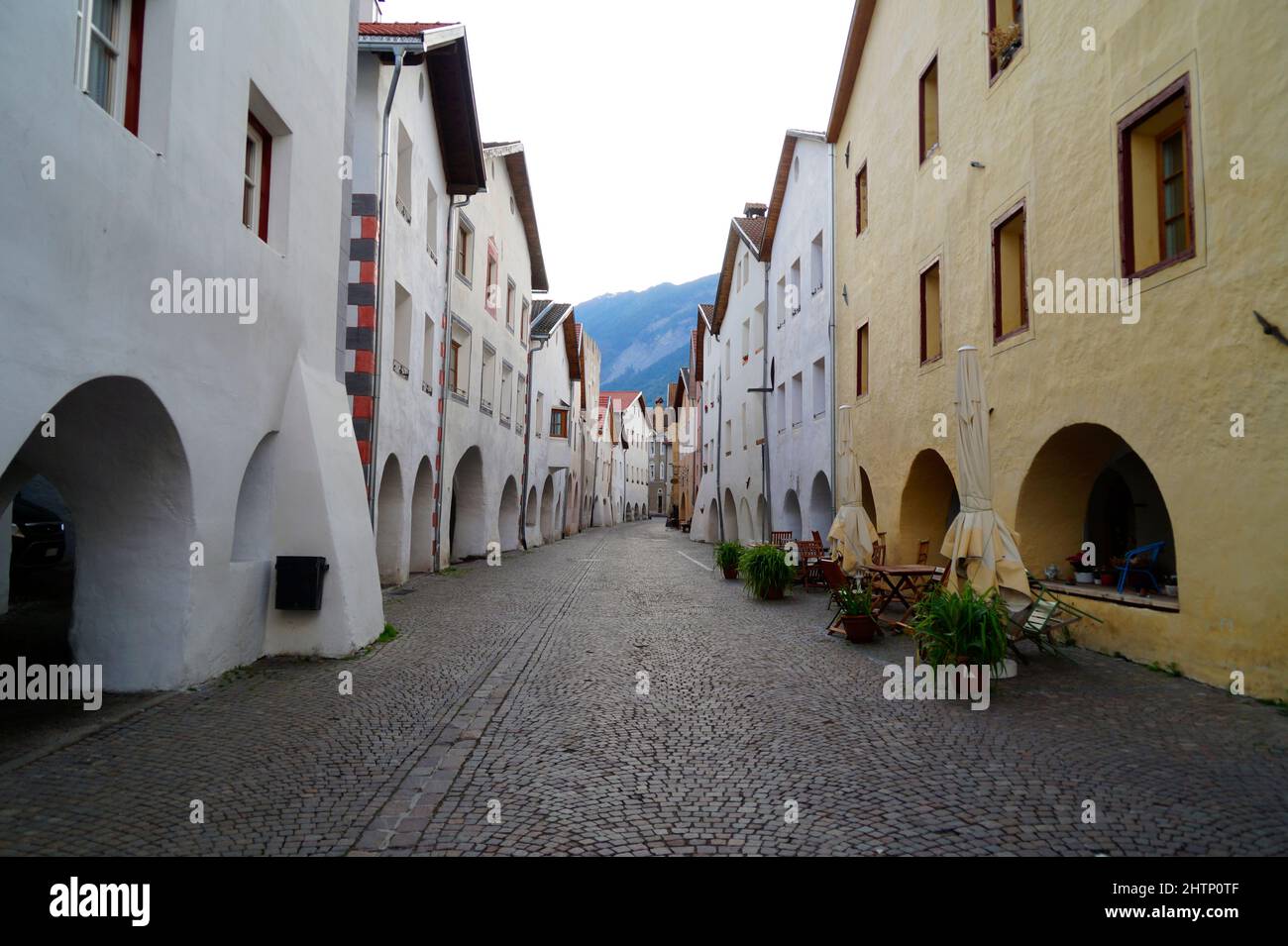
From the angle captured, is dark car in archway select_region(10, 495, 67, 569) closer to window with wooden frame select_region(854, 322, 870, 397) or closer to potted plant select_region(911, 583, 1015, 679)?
potted plant select_region(911, 583, 1015, 679)

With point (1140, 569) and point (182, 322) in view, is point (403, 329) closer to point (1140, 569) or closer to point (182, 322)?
point (182, 322)

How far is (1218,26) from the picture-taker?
6594 millimetres

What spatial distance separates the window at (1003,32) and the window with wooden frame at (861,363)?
635cm

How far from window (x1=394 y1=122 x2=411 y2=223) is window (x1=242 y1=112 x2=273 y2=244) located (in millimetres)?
6073

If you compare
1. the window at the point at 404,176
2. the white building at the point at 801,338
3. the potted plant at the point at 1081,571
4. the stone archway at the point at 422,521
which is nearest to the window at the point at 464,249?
the window at the point at 404,176

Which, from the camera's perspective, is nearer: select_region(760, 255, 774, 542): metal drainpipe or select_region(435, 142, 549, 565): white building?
select_region(435, 142, 549, 565): white building

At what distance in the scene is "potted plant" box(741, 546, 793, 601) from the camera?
1313cm

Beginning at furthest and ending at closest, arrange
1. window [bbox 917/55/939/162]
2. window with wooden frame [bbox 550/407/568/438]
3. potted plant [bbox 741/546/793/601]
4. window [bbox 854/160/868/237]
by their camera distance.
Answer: window with wooden frame [bbox 550/407/568/438]
window [bbox 854/160/868/237]
window [bbox 917/55/939/162]
potted plant [bbox 741/546/793/601]

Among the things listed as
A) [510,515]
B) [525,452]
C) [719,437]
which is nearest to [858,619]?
[510,515]

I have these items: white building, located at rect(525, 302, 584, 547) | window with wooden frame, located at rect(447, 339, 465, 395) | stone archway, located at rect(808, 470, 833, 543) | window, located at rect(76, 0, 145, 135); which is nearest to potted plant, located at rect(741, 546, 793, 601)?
stone archway, located at rect(808, 470, 833, 543)

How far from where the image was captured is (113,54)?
217 inches

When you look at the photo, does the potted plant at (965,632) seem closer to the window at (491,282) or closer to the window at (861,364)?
the window at (861,364)

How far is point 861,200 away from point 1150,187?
962 cm
